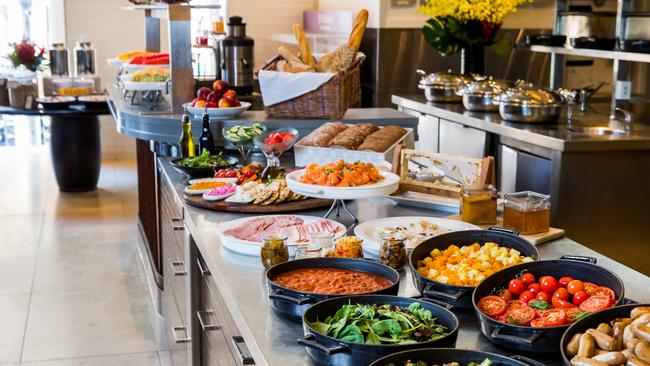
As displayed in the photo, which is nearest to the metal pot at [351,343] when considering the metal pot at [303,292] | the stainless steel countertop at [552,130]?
the metal pot at [303,292]

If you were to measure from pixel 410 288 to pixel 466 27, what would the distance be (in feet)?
17.2

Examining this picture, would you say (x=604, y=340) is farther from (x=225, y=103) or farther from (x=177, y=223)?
(x=225, y=103)

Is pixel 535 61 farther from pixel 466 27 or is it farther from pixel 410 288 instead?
pixel 410 288

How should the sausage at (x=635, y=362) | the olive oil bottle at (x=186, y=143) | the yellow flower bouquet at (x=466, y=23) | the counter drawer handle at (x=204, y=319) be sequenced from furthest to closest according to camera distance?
1. the yellow flower bouquet at (x=466, y=23)
2. the olive oil bottle at (x=186, y=143)
3. the counter drawer handle at (x=204, y=319)
4. the sausage at (x=635, y=362)

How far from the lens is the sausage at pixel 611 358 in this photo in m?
1.60

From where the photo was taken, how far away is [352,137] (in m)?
4.07

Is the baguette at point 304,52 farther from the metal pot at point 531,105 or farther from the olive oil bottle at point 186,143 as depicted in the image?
the metal pot at point 531,105

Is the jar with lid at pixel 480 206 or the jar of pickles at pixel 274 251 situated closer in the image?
the jar of pickles at pixel 274 251

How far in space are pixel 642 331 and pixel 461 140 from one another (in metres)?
5.16

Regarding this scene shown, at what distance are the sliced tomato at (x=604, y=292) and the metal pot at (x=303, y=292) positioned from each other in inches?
18.7

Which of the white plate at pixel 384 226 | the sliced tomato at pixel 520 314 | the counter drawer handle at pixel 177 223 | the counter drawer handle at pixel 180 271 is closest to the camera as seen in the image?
the sliced tomato at pixel 520 314

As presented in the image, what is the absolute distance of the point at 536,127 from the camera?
19.1 ft

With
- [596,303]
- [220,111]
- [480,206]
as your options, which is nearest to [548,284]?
[596,303]

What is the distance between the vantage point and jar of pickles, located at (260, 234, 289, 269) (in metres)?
2.51
